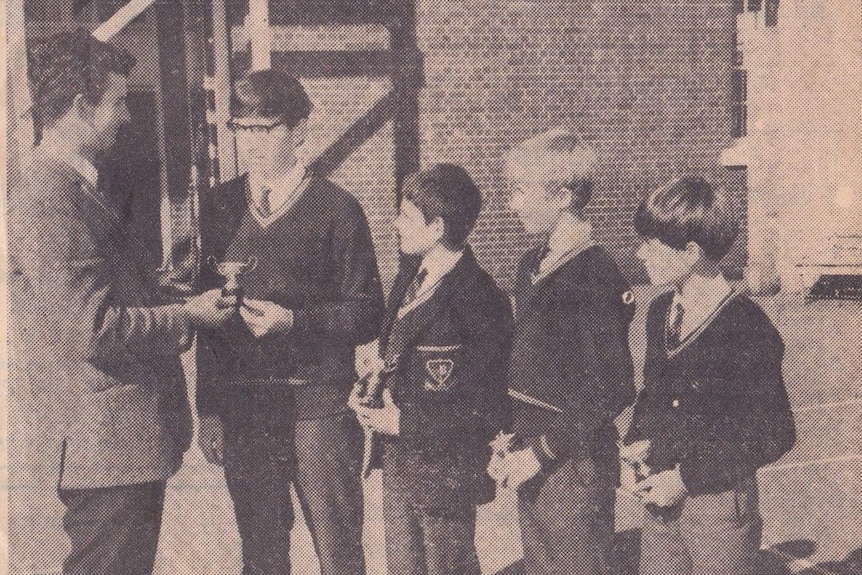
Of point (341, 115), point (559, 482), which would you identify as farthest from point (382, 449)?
point (341, 115)

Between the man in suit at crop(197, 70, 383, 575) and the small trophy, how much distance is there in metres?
0.01

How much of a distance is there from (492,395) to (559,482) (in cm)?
19

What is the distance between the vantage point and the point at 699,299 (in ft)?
4.88

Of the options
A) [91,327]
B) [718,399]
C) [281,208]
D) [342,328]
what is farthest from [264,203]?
[718,399]

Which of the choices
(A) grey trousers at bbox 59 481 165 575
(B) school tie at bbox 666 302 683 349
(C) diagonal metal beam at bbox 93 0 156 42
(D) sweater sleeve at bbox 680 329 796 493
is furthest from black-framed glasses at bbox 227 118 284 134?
(D) sweater sleeve at bbox 680 329 796 493

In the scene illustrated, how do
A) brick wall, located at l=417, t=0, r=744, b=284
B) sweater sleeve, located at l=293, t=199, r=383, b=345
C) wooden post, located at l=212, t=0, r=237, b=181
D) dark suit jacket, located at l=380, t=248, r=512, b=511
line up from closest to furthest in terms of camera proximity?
dark suit jacket, located at l=380, t=248, r=512, b=511 < sweater sleeve, located at l=293, t=199, r=383, b=345 < wooden post, located at l=212, t=0, r=237, b=181 < brick wall, located at l=417, t=0, r=744, b=284

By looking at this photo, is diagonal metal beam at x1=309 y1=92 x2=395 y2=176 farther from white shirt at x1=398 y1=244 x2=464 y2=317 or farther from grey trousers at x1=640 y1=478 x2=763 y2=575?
grey trousers at x1=640 y1=478 x2=763 y2=575

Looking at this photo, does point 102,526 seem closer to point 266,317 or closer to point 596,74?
point 266,317

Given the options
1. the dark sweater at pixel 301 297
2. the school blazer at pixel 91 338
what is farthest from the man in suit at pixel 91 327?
the dark sweater at pixel 301 297

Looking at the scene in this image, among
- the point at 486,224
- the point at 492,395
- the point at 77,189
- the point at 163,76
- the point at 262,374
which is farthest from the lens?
the point at 163,76

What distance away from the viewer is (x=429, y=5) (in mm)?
2182

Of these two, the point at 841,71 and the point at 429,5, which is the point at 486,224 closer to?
the point at 429,5

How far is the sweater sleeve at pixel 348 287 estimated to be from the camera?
1584 millimetres

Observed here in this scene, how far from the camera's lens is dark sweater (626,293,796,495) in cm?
143
